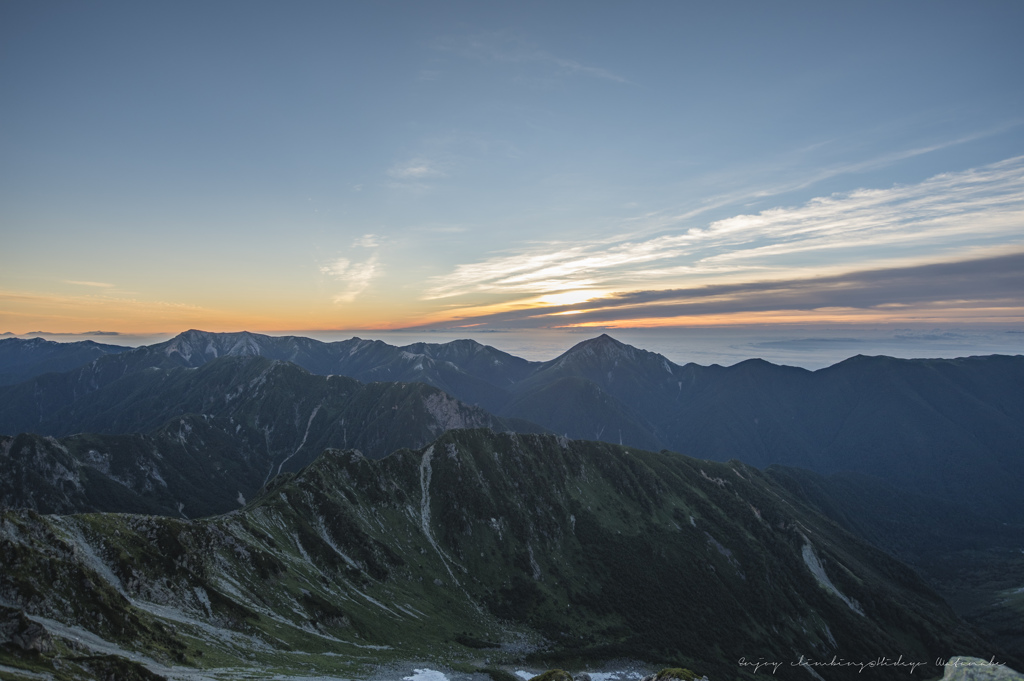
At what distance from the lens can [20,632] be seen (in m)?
58.0

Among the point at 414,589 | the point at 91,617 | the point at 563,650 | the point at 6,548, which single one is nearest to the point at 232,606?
the point at 91,617

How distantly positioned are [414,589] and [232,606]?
8231 cm

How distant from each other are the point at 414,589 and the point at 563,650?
60917 millimetres

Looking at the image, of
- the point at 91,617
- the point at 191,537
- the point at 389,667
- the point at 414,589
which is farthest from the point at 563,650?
the point at 91,617

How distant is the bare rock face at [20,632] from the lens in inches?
2245

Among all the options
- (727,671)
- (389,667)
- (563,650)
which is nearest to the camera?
(389,667)

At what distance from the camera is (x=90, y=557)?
102 metres

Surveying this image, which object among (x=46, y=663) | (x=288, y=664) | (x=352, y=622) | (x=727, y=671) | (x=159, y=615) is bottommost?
(x=727, y=671)

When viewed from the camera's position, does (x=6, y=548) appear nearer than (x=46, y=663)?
No

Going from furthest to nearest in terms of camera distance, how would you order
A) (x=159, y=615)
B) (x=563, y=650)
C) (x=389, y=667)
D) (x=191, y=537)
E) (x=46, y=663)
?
(x=563, y=650)
(x=191, y=537)
(x=389, y=667)
(x=159, y=615)
(x=46, y=663)

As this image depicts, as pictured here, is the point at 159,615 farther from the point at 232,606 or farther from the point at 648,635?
the point at 648,635

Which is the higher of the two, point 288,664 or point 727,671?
point 288,664

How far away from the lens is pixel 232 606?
114125 millimetres

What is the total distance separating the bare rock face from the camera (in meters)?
57.0
